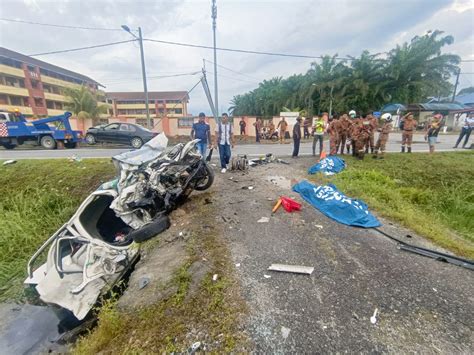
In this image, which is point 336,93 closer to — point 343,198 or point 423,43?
point 423,43

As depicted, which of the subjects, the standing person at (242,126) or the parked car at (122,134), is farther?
the standing person at (242,126)

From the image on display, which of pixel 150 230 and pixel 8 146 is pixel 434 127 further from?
pixel 8 146

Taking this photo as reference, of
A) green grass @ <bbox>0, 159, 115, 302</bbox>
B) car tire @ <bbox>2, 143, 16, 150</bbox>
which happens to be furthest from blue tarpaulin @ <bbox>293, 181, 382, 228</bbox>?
car tire @ <bbox>2, 143, 16, 150</bbox>

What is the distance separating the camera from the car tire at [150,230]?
384cm

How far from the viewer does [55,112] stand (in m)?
35.9

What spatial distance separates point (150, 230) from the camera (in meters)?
3.92

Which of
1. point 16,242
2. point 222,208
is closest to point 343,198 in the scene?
point 222,208

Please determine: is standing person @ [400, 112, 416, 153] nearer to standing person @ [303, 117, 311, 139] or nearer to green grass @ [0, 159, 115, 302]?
standing person @ [303, 117, 311, 139]

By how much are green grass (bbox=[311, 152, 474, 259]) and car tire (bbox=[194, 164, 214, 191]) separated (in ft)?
9.71

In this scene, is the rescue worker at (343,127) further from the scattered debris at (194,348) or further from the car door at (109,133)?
the car door at (109,133)

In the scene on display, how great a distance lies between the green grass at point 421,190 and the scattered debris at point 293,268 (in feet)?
7.15

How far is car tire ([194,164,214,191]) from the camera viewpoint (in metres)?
5.29

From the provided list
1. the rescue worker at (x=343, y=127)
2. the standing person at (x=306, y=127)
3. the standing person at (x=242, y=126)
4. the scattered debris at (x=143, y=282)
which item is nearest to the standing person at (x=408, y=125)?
the rescue worker at (x=343, y=127)

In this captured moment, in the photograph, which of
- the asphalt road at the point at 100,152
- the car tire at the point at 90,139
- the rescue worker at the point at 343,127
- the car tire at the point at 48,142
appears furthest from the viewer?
the car tire at the point at 90,139
